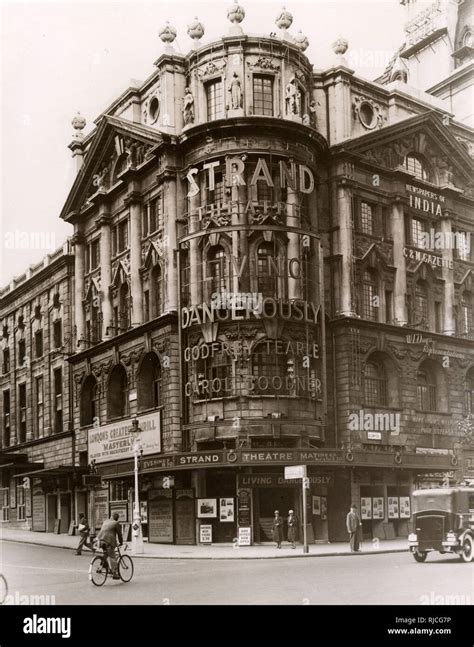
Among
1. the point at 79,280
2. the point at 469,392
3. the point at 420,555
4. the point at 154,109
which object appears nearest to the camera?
the point at 420,555

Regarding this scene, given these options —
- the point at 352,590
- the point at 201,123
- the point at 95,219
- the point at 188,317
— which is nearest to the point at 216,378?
the point at 188,317

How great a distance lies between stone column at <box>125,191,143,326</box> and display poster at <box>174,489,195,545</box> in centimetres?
1077

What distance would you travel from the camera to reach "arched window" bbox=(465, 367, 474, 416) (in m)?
53.4

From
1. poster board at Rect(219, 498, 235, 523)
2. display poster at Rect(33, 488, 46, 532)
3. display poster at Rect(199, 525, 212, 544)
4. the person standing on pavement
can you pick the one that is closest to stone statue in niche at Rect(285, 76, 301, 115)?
poster board at Rect(219, 498, 235, 523)

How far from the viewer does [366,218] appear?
51.9m

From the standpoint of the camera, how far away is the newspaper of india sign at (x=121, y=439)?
162 feet

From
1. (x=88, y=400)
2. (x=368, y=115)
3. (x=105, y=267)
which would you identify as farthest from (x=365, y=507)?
(x=368, y=115)

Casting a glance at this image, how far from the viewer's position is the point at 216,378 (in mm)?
45688

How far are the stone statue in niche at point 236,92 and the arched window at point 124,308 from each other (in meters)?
13.4

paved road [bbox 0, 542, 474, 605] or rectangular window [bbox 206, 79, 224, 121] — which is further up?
rectangular window [bbox 206, 79, 224, 121]

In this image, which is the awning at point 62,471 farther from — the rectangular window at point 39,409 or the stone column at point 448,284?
the stone column at point 448,284

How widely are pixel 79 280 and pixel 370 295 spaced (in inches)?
766

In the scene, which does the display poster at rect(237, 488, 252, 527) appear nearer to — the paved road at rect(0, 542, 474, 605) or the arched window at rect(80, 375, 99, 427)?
the paved road at rect(0, 542, 474, 605)

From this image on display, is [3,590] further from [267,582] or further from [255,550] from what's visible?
[255,550]
